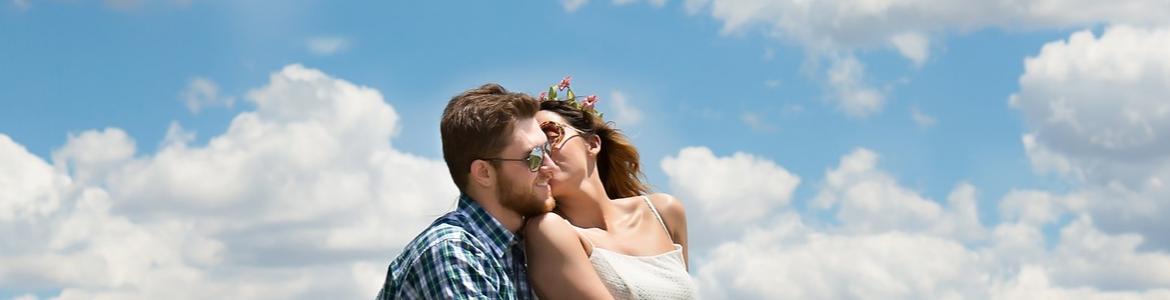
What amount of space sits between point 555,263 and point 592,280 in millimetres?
242

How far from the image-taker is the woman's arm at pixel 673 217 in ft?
26.3

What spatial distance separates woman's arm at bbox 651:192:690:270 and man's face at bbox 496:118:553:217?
185cm

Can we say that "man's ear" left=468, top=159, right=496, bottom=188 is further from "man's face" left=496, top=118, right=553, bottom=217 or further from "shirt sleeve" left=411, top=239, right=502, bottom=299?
"shirt sleeve" left=411, top=239, right=502, bottom=299

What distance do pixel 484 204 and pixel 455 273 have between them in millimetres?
510

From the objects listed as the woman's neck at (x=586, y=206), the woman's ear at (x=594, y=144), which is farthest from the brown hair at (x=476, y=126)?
the woman's ear at (x=594, y=144)

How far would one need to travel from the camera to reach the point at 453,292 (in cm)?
552

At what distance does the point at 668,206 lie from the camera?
26.5ft

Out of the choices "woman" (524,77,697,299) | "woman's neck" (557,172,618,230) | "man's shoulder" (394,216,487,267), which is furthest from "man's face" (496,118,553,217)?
"woman's neck" (557,172,618,230)

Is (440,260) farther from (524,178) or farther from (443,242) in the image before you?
(524,178)

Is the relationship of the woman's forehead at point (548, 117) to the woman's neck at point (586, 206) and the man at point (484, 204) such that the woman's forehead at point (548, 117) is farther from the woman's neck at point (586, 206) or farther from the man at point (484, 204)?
the man at point (484, 204)

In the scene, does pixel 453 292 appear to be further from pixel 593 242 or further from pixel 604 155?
pixel 604 155

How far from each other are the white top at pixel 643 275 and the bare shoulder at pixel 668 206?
0.39 m

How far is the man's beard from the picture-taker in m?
6.01

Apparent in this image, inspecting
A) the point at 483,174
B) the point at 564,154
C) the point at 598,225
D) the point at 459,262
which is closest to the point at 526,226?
the point at 483,174
